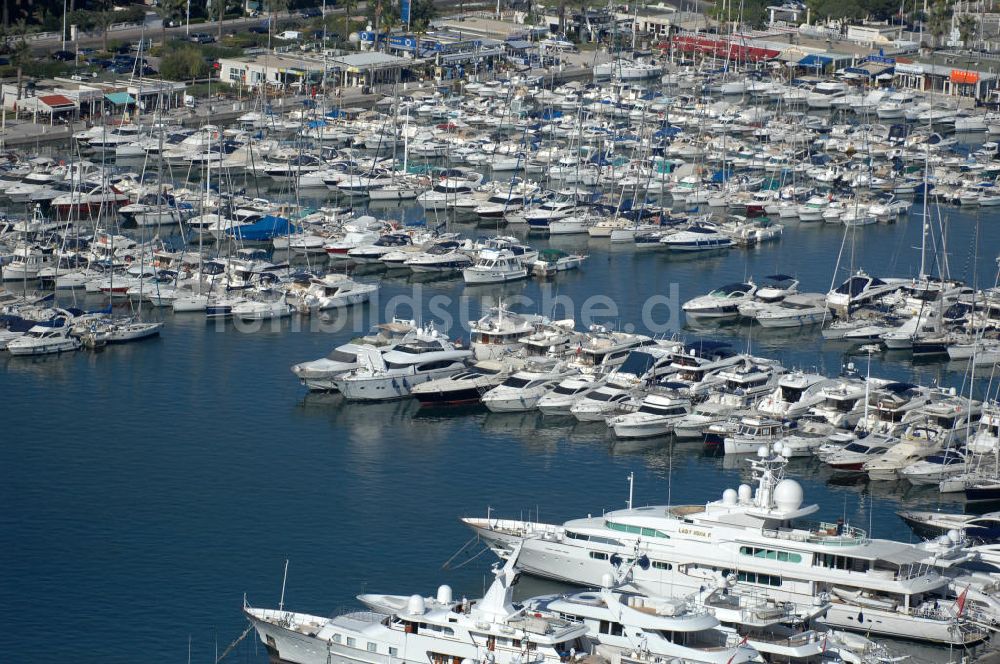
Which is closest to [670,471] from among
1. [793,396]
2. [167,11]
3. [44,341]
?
[793,396]

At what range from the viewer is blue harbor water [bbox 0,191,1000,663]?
48.5 metres

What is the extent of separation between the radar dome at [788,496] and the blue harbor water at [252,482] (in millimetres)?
8120

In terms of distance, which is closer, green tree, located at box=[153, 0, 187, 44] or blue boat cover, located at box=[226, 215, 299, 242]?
blue boat cover, located at box=[226, 215, 299, 242]

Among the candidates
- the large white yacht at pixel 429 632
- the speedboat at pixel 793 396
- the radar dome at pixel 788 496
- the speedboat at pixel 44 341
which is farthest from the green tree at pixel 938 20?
the large white yacht at pixel 429 632

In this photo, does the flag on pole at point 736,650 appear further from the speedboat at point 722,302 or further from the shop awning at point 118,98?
the shop awning at point 118,98

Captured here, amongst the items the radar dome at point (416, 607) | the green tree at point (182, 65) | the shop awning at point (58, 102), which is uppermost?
the green tree at point (182, 65)

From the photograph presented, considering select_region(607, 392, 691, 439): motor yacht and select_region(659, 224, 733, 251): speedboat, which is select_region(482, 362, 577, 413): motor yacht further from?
select_region(659, 224, 733, 251): speedboat

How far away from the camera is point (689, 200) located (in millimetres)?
96250

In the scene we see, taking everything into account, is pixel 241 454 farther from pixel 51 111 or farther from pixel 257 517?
pixel 51 111

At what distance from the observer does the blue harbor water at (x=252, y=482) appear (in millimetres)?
48500

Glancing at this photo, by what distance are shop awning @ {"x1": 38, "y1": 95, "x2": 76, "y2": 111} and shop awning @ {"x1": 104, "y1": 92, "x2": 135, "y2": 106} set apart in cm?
226

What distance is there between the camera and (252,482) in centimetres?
5778

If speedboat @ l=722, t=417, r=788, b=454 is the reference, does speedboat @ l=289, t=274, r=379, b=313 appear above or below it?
above

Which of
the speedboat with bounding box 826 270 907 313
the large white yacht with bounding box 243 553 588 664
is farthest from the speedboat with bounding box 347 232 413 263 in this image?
the large white yacht with bounding box 243 553 588 664
